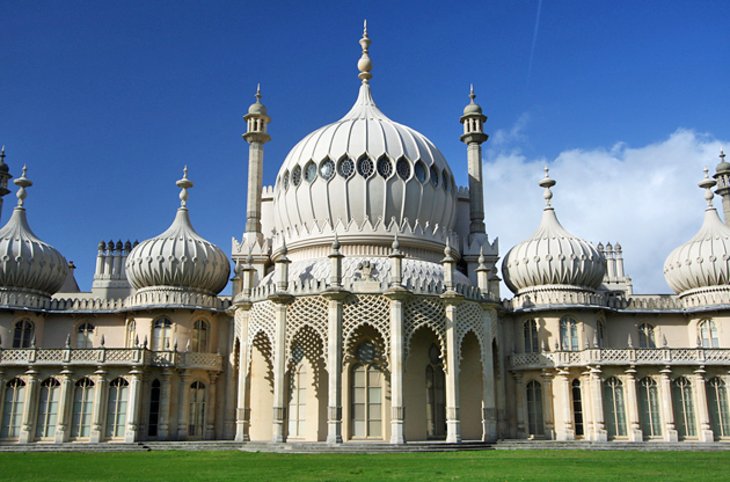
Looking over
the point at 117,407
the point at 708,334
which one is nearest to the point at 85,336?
the point at 117,407

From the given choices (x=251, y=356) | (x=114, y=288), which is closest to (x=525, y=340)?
(x=251, y=356)

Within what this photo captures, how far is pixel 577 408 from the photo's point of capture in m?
34.9

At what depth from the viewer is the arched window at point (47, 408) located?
109 feet

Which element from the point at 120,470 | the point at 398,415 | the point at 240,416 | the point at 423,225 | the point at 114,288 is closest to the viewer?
the point at 120,470

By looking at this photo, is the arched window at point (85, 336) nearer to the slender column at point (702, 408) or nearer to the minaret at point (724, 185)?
the slender column at point (702, 408)

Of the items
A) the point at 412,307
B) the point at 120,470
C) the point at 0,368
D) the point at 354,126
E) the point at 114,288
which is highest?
the point at 354,126

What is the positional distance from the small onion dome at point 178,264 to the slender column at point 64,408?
5980 millimetres

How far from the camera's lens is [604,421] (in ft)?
109

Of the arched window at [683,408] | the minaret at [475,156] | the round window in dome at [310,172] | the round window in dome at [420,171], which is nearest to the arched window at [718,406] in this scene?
the arched window at [683,408]

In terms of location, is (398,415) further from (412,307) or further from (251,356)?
(251,356)

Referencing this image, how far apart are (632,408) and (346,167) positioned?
17037mm

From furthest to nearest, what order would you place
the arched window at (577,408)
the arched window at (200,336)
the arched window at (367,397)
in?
the arched window at (200,336), the arched window at (577,408), the arched window at (367,397)

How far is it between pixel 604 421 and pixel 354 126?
1825 centimetres

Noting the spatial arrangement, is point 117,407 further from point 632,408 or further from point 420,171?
point 632,408
